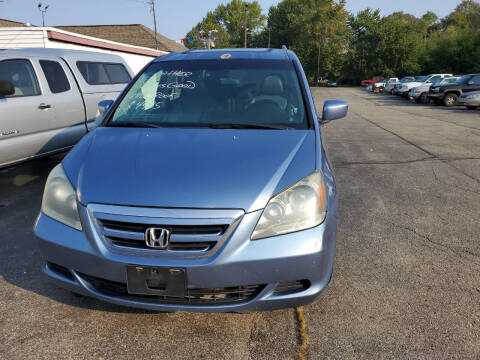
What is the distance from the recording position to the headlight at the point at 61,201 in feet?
6.95

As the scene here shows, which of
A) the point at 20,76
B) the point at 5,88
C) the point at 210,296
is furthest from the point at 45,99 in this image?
the point at 210,296

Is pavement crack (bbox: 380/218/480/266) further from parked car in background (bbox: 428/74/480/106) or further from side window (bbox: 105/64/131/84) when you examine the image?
parked car in background (bbox: 428/74/480/106)

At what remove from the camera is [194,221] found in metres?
1.90

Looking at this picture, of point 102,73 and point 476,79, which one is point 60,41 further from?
point 476,79

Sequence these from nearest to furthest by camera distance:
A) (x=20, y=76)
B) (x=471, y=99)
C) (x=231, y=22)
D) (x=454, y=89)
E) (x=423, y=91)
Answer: (x=20, y=76) < (x=471, y=99) < (x=454, y=89) < (x=423, y=91) < (x=231, y=22)

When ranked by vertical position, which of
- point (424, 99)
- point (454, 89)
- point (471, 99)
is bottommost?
point (424, 99)

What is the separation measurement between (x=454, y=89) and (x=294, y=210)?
20642 mm

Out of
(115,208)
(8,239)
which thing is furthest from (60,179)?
(8,239)

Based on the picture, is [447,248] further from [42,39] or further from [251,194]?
[42,39]

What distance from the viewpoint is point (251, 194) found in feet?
6.56

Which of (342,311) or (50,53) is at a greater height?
(50,53)

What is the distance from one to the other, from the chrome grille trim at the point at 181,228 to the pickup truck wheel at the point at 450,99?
21142 millimetres

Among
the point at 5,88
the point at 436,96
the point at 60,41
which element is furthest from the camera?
the point at 436,96

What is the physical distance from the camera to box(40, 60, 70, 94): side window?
562cm
